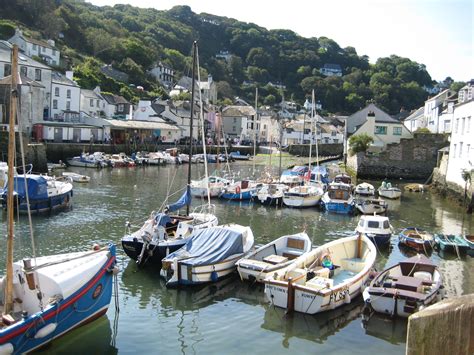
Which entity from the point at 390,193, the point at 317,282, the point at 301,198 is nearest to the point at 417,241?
the point at 317,282

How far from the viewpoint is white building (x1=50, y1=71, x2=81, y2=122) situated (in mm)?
71625

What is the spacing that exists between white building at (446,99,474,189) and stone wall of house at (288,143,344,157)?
155 ft

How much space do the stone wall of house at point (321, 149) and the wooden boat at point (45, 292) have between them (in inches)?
3168

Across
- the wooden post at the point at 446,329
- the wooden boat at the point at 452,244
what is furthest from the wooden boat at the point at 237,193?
the wooden post at the point at 446,329

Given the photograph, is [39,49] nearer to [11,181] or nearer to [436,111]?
[436,111]

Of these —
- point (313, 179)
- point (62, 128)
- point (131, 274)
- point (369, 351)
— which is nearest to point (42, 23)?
point (62, 128)

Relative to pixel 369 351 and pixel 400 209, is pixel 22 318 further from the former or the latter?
pixel 400 209

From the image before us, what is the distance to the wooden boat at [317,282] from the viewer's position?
15758 millimetres

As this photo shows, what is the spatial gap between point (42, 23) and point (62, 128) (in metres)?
62.4

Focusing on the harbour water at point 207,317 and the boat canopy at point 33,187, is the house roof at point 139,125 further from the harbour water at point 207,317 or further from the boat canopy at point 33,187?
the harbour water at point 207,317

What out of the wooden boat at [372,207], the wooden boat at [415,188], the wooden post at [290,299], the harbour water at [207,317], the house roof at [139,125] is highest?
the house roof at [139,125]

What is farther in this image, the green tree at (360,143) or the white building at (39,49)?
the white building at (39,49)

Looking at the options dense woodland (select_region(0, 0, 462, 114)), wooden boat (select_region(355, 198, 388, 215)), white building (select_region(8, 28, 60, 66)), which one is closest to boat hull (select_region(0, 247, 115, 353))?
wooden boat (select_region(355, 198, 388, 215))

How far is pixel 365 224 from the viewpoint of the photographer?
26.3m
